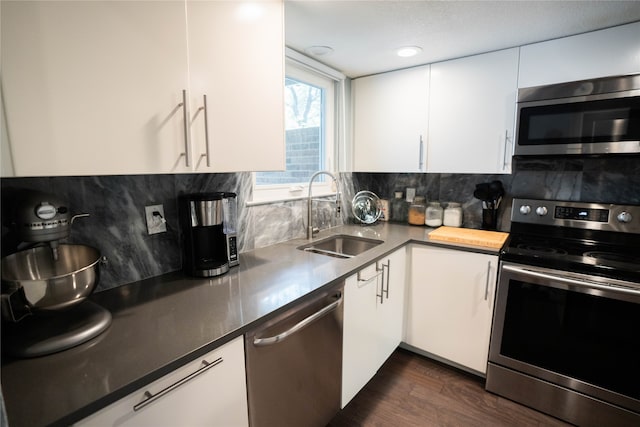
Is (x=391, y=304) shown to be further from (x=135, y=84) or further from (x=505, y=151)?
(x=135, y=84)

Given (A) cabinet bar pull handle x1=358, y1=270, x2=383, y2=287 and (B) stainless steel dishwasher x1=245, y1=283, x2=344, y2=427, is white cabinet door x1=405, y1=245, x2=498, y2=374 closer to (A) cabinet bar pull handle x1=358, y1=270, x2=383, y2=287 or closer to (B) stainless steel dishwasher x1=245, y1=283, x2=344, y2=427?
(A) cabinet bar pull handle x1=358, y1=270, x2=383, y2=287

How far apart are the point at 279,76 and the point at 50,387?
1231mm

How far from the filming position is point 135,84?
862mm

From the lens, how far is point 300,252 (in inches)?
66.9

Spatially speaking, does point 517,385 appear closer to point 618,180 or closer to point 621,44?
point 618,180

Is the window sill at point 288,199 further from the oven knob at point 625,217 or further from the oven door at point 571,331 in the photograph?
the oven knob at point 625,217

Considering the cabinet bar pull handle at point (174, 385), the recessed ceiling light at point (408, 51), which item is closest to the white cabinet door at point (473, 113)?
the recessed ceiling light at point (408, 51)

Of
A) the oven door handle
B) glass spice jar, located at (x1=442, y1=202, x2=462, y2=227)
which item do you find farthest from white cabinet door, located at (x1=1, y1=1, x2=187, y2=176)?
glass spice jar, located at (x1=442, y1=202, x2=462, y2=227)

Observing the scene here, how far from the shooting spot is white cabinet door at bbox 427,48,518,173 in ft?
6.02

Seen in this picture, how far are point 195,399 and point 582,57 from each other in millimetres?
2292

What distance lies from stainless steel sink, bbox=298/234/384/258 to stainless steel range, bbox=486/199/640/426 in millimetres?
760

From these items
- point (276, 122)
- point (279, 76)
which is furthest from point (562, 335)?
point (279, 76)

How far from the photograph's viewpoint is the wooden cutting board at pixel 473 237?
180 cm

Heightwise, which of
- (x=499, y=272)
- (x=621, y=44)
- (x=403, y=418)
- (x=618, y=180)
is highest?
(x=621, y=44)
